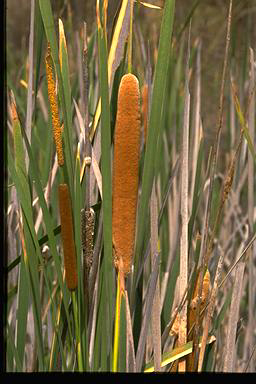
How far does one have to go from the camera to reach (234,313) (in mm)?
525

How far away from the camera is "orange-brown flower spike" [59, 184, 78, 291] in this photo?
1.49 ft

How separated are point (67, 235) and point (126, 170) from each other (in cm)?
7

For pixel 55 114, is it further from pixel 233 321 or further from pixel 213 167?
pixel 233 321

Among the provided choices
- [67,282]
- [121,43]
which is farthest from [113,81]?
[67,282]

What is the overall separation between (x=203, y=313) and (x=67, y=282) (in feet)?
0.39

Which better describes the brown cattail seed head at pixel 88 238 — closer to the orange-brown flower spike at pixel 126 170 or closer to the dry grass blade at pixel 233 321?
the orange-brown flower spike at pixel 126 170

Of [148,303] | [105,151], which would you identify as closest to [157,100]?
[105,151]

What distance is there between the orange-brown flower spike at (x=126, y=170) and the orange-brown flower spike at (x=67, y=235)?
3cm

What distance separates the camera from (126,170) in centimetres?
43

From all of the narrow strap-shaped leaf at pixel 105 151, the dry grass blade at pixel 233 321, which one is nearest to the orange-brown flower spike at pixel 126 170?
the narrow strap-shaped leaf at pixel 105 151

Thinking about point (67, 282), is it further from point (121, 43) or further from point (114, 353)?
point (121, 43)

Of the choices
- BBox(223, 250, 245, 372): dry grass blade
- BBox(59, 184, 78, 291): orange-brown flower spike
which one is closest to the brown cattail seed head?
BBox(59, 184, 78, 291): orange-brown flower spike

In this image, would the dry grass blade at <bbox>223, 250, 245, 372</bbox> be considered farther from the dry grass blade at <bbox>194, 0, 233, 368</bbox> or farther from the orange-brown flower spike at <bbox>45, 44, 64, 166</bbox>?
the orange-brown flower spike at <bbox>45, 44, 64, 166</bbox>

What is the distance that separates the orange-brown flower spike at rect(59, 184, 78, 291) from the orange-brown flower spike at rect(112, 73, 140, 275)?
33 mm
